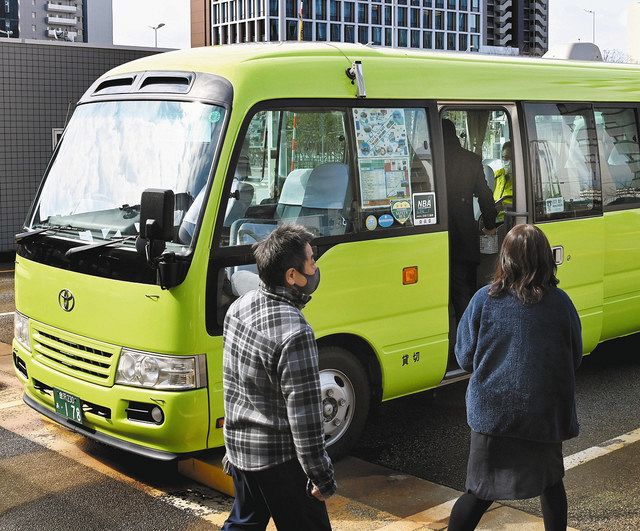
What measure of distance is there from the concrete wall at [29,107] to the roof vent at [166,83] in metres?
11.9

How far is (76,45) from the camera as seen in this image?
18.2 m

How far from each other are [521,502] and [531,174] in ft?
9.48

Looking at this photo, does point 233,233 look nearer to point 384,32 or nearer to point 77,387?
point 77,387

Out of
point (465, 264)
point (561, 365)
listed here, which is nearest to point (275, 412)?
point (561, 365)

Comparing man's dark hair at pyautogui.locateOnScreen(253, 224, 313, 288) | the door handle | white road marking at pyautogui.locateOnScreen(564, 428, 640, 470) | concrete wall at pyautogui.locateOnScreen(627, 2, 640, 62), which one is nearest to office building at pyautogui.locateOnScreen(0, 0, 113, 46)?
concrete wall at pyautogui.locateOnScreen(627, 2, 640, 62)

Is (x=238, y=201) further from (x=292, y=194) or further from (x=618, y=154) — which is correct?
(x=618, y=154)

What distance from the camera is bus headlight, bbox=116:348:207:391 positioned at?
18.3ft

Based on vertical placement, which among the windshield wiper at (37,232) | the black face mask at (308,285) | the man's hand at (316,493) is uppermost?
the windshield wiper at (37,232)

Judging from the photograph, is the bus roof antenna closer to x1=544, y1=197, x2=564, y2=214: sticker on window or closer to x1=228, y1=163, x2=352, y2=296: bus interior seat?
x1=228, y1=163, x2=352, y2=296: bus interior seat

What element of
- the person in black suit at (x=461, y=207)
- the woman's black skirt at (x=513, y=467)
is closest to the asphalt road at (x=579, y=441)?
the person in black suit at (x=461, y=207)

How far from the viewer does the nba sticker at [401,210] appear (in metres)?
6.64

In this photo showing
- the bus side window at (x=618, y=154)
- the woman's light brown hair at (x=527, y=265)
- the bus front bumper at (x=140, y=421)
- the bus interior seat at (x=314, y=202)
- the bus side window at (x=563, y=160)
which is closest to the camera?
the woman's light brown hair at (x=527, y=265)

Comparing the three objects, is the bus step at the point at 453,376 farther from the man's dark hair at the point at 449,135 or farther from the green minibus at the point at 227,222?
the man's dark hair at the point at 449,135

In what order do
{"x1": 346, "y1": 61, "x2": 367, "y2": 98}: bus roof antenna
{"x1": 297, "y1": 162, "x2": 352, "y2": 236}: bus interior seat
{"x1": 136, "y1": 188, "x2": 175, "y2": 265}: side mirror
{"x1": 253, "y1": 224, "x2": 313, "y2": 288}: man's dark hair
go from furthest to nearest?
{"x1": 346, "y1": 61, "x2": 367, "y2": 98}: bus roof antenna, {"x1": 297, "y1": 162, "x2": 352, "y2": 236}: bus interior seat, {"x1": 136, "y1": 188, "x2": 175, "y2": 265}: side mirror, {"x1": 253, "y1": 224, "x2": 313, "y2": 288}: man's dark hair
